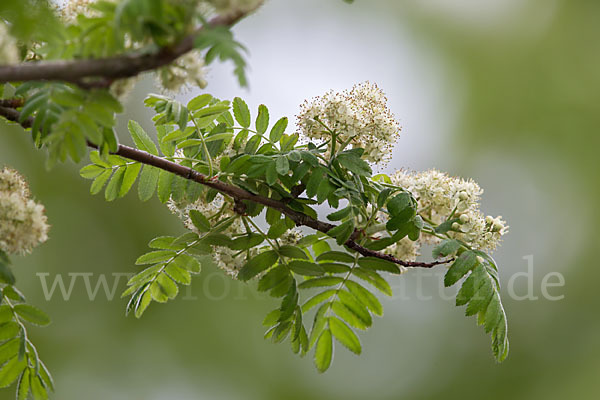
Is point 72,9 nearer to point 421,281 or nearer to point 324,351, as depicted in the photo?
point 324,351

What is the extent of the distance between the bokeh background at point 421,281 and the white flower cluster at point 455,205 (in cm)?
406

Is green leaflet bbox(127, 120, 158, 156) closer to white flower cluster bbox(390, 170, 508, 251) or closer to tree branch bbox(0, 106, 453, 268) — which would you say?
tree branch bbox(0, 106, 453, 268)

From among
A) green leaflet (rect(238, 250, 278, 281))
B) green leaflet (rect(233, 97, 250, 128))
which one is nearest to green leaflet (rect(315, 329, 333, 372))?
green leaflet (rect(238, 250, 278, 281))

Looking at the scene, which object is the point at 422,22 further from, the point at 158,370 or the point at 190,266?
the point at 190,266

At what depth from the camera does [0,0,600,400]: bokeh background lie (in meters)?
6.09

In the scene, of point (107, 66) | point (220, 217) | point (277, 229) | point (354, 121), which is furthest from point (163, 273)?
point (107, 66)

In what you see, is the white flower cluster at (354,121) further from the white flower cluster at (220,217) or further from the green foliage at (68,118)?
the green foliage at (68,118)

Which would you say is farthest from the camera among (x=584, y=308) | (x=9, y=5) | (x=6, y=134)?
(x=584, y=308)

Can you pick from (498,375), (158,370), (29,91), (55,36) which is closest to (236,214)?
(29,91)

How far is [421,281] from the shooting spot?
22.1 ft

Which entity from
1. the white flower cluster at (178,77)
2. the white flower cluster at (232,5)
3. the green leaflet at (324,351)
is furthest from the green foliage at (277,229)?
the white flower cluster at (232,5)

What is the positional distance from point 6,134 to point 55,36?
18.8ft

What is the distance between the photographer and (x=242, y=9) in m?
0.90

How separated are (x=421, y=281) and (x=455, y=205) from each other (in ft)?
17.4
